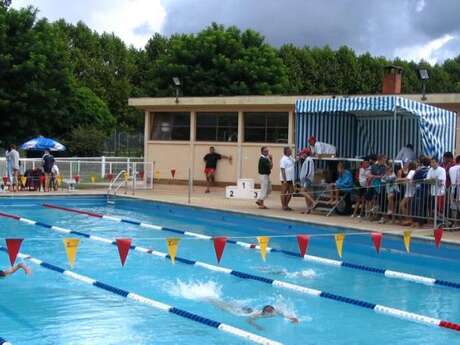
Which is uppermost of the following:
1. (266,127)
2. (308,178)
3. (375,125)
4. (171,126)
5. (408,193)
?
(171,126)

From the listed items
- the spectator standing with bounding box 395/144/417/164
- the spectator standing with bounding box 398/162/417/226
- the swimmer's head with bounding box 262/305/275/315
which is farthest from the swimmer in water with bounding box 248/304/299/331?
the spectator standing with bounding box 395/144/417/164

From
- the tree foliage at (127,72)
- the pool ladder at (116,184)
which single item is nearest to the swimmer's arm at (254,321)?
the pool ladder at (116,184)

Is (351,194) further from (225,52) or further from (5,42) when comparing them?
(225,52)

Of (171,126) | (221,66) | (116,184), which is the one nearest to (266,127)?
(171,126)

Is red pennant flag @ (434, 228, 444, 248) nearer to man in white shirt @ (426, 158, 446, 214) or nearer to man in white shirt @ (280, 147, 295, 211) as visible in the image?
man in white shirt @ (426, 158, 446, 214)

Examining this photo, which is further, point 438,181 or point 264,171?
point 264,171

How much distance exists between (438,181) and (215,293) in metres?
5.96

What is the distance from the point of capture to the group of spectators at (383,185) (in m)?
14.6

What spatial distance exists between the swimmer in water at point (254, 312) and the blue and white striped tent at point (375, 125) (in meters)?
8.11

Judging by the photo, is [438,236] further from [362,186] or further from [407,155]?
[407,155]

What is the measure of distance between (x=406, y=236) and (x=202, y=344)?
483cm

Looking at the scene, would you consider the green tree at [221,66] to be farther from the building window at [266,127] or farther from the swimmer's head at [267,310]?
the swimmer's head at [267,310]

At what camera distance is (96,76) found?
48562mm

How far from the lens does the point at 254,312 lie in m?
9.10
